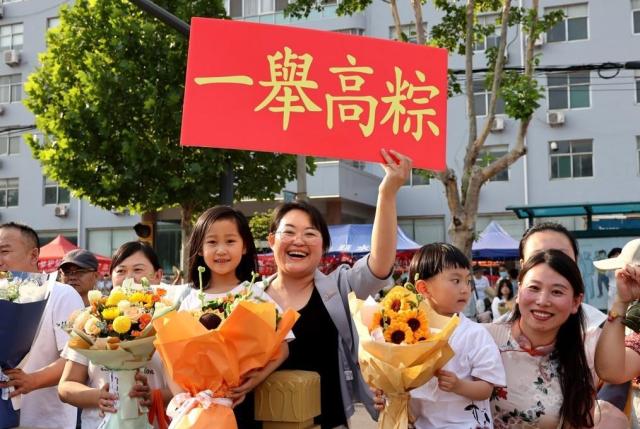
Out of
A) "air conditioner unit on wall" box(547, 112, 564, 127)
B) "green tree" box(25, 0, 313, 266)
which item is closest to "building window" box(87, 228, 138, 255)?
"green tree" box(25, 0, 313, 266)

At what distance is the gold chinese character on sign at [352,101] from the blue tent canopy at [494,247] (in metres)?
14.2

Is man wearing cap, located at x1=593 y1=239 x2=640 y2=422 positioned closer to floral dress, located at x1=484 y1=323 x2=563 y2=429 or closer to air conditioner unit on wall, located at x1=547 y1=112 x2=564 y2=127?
floral dress, located at x1=484 y1=323 x2=563 y2=429

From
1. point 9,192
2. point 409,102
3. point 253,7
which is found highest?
point 253,7

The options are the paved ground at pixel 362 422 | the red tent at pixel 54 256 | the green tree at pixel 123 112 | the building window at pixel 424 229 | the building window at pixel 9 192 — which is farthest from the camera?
the building window at pixel 9 192

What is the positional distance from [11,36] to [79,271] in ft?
82.8

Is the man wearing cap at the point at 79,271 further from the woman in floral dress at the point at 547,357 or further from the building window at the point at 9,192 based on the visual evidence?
the building window at the point at 9,192

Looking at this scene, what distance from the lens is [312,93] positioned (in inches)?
120

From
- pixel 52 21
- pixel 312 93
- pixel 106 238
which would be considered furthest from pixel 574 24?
pixel 312 93

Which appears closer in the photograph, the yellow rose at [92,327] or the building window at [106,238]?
the yellow rose at [92,327]

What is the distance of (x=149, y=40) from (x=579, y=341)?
10842 millimetres

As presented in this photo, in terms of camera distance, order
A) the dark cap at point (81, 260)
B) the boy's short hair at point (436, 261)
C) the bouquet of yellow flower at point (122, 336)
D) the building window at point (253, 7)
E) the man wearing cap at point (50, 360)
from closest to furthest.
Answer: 1. the bouquet of yellow flower at point (122, 336)
2. the boy's short hair at point (436, 261)
3. the man wearing cap at point (50, 360)
4. the dark cap at point (81, 260)
5. the building window at point (253, 7)

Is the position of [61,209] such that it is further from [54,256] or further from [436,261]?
[436,261]

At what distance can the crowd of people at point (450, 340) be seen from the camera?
2.54 metres

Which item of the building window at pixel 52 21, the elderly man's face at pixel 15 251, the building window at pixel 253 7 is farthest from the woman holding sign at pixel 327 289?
the building window at pixel 52 21
